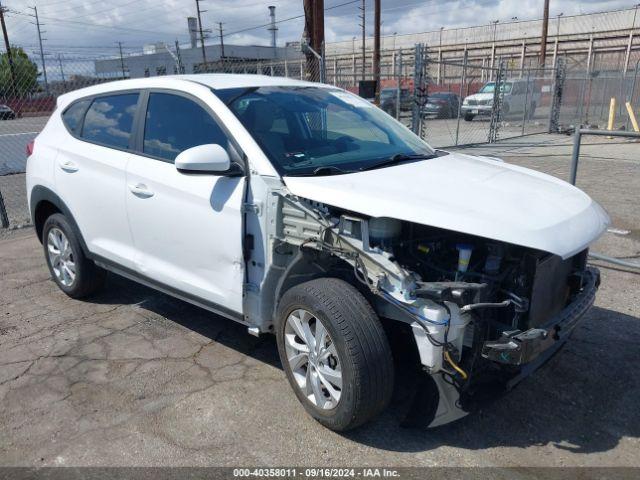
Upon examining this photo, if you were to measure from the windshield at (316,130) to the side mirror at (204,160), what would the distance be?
270mm

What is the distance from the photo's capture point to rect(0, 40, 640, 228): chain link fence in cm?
1023

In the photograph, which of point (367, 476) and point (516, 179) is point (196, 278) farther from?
point (516, 179)

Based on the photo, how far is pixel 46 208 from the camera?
5.03 m

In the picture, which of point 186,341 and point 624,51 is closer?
point 186,341

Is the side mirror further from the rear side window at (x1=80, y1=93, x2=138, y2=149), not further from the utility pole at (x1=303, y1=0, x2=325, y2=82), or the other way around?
the utility pole at (x1=303, y1=0, x2=325, y2=82)

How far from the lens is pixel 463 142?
17188 millimetres

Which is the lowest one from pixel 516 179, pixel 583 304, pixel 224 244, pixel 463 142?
pixel 463 142

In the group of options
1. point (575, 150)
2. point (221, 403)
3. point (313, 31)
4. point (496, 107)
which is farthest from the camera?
point (496, 107)

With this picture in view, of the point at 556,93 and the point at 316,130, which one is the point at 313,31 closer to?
the point at 316,130

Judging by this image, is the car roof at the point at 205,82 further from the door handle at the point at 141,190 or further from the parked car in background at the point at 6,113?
the parked car in background at the point at 6,113

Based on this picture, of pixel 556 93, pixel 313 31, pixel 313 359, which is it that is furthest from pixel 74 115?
pixel 556 93

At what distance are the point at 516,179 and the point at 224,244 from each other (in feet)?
6.02

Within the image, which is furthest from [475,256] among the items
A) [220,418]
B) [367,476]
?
[220,418]

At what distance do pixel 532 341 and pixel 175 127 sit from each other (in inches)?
104
